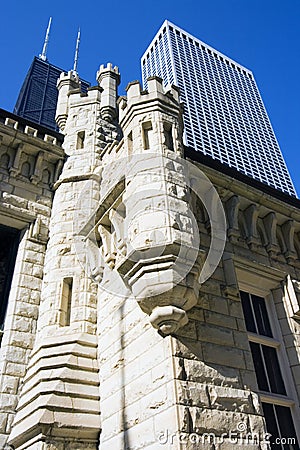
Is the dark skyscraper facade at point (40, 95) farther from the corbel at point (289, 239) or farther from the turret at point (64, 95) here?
the corbel at point (289, 239)

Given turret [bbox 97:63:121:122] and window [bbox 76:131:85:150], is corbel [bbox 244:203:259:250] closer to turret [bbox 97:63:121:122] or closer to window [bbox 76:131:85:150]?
window [bbox 76:131:85:150]

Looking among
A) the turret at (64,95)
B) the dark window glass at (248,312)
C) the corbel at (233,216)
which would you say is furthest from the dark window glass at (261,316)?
the turret at (64,95)

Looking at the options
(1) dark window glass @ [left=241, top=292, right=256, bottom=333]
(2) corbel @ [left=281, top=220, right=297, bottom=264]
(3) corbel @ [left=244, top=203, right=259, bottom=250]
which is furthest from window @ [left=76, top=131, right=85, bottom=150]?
(1) dark window glass @ [left=241, top=292, right=256, bottom=333]

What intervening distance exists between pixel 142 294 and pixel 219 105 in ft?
316

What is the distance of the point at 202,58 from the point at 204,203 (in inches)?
4538

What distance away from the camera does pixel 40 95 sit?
2533 cm

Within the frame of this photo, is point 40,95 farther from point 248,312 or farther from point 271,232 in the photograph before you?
point 248,312

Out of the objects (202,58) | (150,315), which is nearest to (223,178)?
(150,315)

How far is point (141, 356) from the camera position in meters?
5.55

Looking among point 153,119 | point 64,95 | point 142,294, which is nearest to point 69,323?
point 142,294

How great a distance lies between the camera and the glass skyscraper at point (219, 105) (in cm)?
7800

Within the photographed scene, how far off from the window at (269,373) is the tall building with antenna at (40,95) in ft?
53.0

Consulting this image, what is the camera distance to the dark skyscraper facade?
74.1 ft

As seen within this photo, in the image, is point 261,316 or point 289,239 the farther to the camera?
point 289,239
